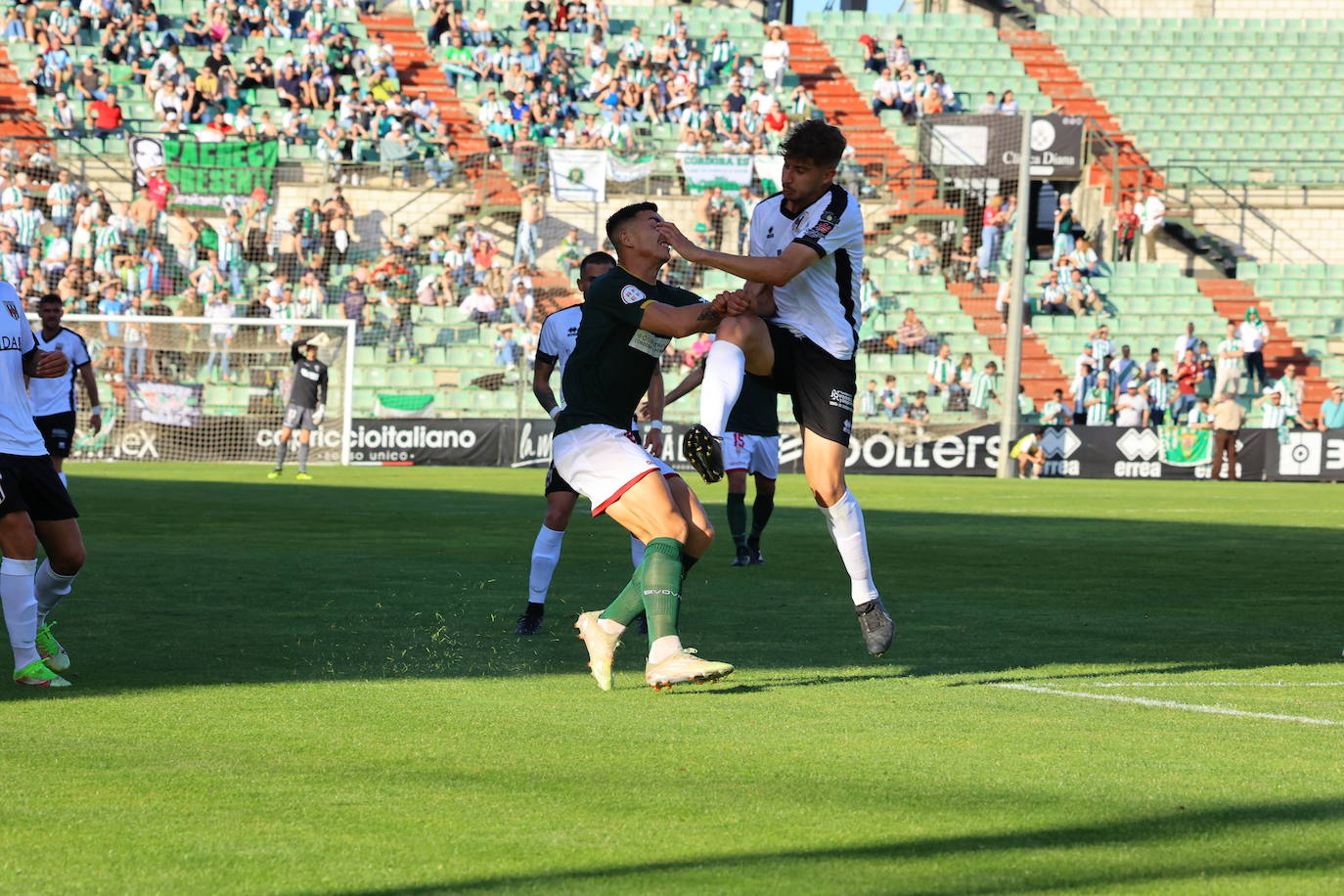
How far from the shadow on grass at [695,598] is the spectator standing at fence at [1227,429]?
13505 mm

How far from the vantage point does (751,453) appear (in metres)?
14.3

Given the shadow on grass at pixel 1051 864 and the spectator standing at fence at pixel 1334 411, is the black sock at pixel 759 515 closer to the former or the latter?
the shadow on grass at pixel 1051 864

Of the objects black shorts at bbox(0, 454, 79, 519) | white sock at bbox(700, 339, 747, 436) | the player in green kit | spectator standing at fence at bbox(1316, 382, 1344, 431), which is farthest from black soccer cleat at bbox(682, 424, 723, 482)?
spectator standing at fence at bbox(1316, 382, 1344, 431)

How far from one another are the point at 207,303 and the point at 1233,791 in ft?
95.9

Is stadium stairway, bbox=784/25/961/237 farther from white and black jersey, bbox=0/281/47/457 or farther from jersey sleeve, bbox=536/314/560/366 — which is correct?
white and black jersey, bbox=0/281/47/457

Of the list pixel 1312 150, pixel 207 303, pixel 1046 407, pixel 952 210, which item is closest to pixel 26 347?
pixel 207 303

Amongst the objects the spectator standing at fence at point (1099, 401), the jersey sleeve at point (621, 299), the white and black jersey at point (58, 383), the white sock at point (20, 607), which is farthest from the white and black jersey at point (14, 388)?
the spectator standing at fence at point (1099, 401)

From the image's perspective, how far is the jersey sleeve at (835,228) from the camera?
25.3 ft

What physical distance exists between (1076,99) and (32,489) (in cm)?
3739

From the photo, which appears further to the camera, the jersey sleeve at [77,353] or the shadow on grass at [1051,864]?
the jersey sleeve at [77,353]

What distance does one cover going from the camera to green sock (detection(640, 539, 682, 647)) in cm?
704

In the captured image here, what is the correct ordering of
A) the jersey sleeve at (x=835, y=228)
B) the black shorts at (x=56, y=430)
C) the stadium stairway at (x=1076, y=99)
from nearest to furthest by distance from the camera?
1. the jersey sleeve at (x=835, y=228)
2. the black shorts at (x=56, y=430)
3. the stadium stairway at (x=1076, y=99)

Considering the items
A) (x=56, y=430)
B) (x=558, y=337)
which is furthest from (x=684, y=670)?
(x=56, y=430)

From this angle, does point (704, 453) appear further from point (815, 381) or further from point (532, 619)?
point (532, 619)
